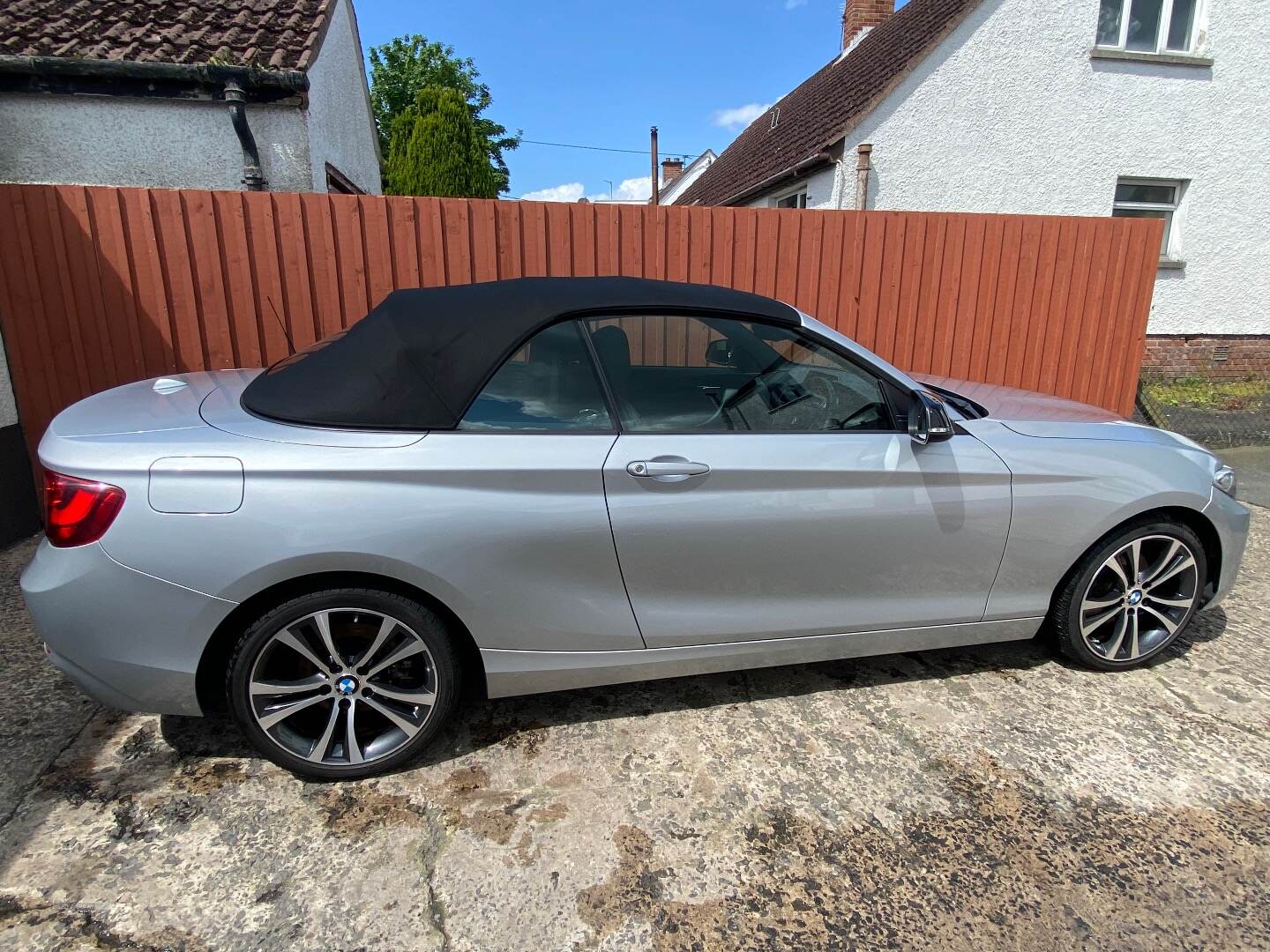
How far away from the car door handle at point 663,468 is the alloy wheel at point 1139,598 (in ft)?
5.72

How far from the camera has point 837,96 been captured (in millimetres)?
10594

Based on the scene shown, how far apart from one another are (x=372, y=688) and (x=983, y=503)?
221cm

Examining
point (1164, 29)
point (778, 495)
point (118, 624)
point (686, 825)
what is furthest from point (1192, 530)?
point (1164, 29)

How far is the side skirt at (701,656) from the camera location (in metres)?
2.32

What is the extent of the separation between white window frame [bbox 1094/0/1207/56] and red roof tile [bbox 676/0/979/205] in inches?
81.8

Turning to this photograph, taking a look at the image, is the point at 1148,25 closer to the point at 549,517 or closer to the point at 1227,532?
the point at 1227,532

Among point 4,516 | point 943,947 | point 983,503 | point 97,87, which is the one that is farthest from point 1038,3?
point 4,516

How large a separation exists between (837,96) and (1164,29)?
4.06 meters

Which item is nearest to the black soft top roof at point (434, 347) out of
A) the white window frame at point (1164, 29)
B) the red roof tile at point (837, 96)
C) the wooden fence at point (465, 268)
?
the wooden fence at point (465, 268)

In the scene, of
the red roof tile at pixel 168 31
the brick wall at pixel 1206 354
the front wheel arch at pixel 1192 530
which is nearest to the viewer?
the front wheel arch at pixel 1192 530

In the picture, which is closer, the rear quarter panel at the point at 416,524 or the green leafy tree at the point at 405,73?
the rear quarter panel at the point at 416,524

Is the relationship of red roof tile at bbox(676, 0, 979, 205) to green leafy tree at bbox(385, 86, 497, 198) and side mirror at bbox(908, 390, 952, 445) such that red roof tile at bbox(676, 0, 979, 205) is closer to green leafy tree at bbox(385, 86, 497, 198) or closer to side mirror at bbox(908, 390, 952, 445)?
green leafy tree at bbox(385, 86, 497, 198)

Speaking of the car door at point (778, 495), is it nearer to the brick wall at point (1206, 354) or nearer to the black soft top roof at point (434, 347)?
the black soft top roof at point (434, 347)

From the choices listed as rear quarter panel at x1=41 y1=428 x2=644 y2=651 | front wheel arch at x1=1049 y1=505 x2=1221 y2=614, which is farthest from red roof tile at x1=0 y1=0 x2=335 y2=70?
front wheel arch at x1=1049 y1=505 x2=1221 y2=614
